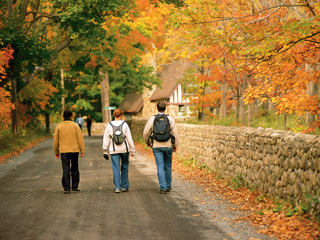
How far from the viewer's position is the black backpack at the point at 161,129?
386 inches

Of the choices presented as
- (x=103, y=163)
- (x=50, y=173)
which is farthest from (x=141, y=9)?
(x=50, y=173)

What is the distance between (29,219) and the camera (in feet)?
23.2

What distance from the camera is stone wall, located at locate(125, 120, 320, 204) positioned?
6.96 meters

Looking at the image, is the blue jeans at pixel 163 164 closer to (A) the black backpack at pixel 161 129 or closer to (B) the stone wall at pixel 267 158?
(A) the black backpack at pixel 161 129

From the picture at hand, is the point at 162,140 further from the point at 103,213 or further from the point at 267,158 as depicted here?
the point at 103,213

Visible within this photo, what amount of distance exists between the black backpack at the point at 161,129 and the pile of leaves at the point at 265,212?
162 centimetres

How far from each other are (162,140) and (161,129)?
0.25 m

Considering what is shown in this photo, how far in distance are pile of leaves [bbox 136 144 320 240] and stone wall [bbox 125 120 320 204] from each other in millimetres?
208

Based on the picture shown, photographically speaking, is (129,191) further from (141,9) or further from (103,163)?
(141,9)

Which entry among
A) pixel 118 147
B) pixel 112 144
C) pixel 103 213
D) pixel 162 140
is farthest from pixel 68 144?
pixel 103 213

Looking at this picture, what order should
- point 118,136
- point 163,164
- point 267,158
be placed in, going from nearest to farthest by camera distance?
point 267,158, point 118,136, point 163,164

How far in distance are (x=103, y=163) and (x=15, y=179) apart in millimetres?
4679

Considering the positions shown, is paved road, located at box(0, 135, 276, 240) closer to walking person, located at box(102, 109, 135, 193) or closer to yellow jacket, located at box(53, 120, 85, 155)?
walking person, located at box(102, 109, 135, 193)

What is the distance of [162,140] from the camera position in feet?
32.2
